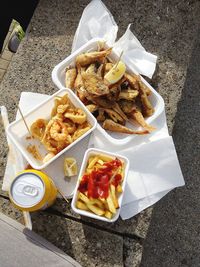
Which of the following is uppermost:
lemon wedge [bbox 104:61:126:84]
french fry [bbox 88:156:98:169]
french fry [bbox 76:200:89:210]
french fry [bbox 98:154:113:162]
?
lemon wedge [bbox 104:61:126:84]

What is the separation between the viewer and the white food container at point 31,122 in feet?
6.64

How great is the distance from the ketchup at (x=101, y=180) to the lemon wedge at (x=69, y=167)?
0.16 metres

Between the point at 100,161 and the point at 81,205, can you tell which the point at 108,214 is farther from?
the point at 100,161

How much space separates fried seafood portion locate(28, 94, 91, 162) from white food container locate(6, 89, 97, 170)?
0.07 feet

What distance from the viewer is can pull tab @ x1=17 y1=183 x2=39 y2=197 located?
1.85 metres

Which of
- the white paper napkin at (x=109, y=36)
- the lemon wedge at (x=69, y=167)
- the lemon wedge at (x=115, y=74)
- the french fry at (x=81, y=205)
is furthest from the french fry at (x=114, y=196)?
the white paper napkin at (x=109, y=36)

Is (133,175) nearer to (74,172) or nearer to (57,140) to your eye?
(74,172)

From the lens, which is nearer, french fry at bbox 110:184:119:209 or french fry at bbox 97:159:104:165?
french fry at bbox 110:184:119:209

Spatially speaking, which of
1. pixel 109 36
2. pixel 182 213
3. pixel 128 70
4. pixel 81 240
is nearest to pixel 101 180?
pixel 81 240

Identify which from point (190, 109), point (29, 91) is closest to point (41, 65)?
point (29, 91)

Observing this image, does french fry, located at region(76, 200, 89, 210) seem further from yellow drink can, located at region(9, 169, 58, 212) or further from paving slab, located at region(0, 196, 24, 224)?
paving slab, located at region(0, 196, 24, 224)

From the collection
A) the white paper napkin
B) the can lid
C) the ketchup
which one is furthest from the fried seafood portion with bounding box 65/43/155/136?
the can lid

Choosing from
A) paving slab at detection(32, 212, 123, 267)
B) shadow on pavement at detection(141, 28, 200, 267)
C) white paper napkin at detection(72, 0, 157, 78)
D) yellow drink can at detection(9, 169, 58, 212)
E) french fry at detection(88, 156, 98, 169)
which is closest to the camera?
yellow drink can at detection(9, 169, 58, 212)

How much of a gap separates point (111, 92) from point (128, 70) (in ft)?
0.63
